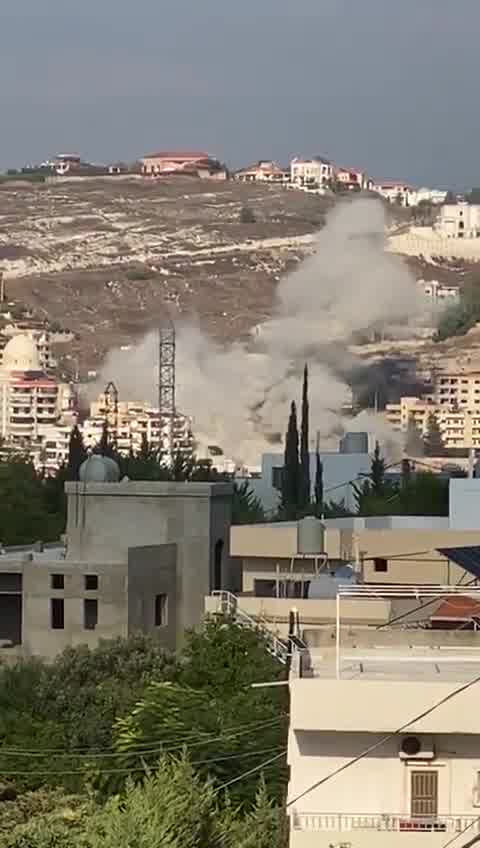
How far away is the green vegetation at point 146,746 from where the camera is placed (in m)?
15.1

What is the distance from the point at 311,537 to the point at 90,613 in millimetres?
2671

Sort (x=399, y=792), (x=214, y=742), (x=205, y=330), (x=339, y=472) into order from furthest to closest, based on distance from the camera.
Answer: (x=205, y=330) → (x=339, y=472) → (x=214, y=742) → (x=399, y=792)

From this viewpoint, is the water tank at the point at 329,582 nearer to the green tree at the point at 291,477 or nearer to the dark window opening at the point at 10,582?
the dark window opening at the point at 10,582

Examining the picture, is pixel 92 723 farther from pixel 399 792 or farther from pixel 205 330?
pixel 205 330

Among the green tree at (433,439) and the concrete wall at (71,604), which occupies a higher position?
the green tree at (433,439)

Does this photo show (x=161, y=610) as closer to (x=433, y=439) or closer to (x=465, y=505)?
(x=465, y=505)

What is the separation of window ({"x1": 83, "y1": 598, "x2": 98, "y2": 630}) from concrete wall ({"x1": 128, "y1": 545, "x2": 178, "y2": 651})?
359 mm

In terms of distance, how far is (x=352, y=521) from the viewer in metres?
36.2

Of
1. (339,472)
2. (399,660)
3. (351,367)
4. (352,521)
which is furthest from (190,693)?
(351,367)

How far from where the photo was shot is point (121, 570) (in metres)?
31.1

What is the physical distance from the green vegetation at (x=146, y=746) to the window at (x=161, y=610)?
9.29ft

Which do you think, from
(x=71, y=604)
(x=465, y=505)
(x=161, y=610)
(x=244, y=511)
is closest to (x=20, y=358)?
(x=244, y=511)

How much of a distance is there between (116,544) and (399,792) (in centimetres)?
2114

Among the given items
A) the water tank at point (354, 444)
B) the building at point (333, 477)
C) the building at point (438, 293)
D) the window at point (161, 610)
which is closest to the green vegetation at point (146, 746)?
the window at point (161, 610)
